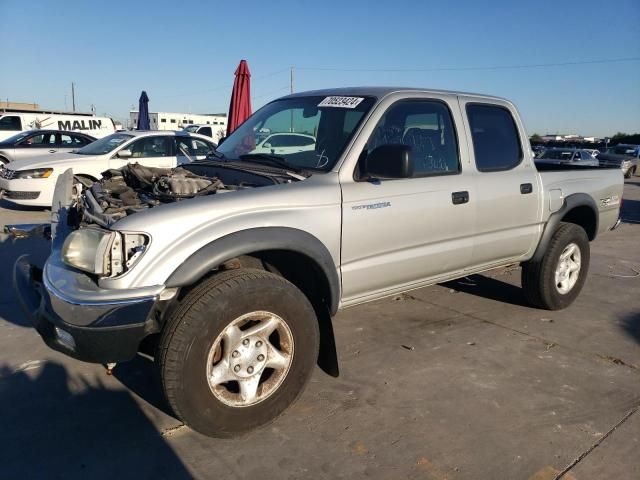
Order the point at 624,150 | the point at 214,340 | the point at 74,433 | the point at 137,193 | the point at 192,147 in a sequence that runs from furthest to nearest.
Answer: the point at 624,150 → the point at 192,147 → the point at 137,193 → the point at 74,433 → the point at 214,340

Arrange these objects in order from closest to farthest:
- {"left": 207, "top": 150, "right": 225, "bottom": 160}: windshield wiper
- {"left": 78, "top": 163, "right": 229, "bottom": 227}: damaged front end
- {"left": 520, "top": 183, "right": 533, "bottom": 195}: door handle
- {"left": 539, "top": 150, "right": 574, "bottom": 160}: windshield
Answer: {"left": 78, "top": 163, "right": 229, "bottom": 227}: damaged front end, {"left": 207, "top": 150, "right": 225, "bottom": 160}: windshield wiper, {"left": 520, "top": 183, "right": 533, "bottom": 195}: door handle, {"left": 539, "top": 150, "right": 574, "bottom": 160}: windshield

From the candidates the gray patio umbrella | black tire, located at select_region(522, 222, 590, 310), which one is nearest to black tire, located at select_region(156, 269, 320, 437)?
black tire, located at select_region(522, 222, 590, 310)

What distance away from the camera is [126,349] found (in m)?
2.46

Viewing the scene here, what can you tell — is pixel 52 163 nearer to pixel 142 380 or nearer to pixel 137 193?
pixel 137 193

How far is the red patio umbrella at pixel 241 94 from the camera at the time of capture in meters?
11.4

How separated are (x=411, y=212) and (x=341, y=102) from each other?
0.91 metres

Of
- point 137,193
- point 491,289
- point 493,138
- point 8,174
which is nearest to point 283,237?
point 137,193

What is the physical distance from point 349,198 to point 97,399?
193 cm

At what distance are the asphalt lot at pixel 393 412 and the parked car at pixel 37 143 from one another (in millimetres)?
9661

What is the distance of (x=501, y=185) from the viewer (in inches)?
160

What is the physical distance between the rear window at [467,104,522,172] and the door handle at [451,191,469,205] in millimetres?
327

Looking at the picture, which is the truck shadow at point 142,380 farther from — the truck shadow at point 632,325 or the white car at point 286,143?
the truck shadow at point 632,325

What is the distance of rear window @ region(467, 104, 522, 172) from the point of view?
13.3 feet

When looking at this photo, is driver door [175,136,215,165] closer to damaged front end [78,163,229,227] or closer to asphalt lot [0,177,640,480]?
asphalt lot [0,177,640,480]
